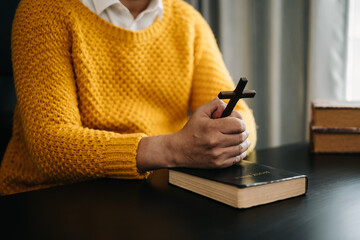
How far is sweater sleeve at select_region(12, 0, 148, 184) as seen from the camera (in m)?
0.63

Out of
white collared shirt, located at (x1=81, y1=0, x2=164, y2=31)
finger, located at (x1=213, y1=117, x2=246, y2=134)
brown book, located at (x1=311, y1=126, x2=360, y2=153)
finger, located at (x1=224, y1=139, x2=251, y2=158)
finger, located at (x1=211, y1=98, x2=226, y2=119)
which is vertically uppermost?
white collared shirt, located at (x1=81, y1=0, x2=164, y2=31)

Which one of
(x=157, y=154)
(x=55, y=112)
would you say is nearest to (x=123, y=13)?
(x=55, y=112)

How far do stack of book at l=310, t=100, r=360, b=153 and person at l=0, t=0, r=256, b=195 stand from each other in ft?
0.58

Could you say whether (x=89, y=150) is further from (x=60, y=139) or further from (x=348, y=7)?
(x=348, y=7)

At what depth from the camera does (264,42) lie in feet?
4.70

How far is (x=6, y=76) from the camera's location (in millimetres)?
939

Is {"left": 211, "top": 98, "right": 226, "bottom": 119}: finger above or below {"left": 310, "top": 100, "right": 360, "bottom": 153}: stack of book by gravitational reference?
above

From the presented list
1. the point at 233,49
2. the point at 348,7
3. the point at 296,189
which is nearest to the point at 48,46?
the point at 296,189

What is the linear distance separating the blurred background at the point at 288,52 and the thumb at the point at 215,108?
81cm

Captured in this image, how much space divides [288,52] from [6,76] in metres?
1.07

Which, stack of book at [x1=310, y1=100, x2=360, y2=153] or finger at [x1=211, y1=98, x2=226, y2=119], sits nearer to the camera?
finger at [x1=211, y1=98, x2=226, y2=119]

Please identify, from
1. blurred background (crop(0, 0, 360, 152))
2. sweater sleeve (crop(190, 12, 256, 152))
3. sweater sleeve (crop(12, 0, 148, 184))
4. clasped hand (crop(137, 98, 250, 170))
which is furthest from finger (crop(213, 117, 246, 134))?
blurred background (crop(0, 0, 360, 152))

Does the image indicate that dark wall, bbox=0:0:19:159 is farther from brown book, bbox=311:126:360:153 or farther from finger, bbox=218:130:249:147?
brown book, bbox=311:126:360:153

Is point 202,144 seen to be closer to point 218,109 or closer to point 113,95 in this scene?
point 218,109
